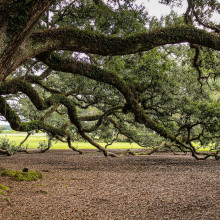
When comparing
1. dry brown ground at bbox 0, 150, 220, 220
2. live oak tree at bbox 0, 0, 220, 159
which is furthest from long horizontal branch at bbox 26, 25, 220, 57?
dry brown ground at bbox 0, 150, 220, 220

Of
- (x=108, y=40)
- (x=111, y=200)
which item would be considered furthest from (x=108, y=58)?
(x=111, y=200)

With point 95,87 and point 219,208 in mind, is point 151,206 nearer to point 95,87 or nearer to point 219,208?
point 219,208

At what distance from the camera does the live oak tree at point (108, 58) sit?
4479mm

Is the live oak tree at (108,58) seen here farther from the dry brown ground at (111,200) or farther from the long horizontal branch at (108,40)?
the dry brown ground at (111,200)

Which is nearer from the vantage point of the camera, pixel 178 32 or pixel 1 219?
pixel 1 219

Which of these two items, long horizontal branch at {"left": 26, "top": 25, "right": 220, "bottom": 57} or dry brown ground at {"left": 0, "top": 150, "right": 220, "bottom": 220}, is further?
long horizontal branch at {"left": 26, "top": 25, "right": 220, "bottom": 57}

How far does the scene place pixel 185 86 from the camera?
14836 mm

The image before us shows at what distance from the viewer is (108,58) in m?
11.4

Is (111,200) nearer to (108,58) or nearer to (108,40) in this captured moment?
(108,40)

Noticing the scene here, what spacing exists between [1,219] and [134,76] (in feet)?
28.3

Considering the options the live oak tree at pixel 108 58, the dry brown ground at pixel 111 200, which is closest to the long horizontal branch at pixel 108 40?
the live oak tree at pixel 108 58

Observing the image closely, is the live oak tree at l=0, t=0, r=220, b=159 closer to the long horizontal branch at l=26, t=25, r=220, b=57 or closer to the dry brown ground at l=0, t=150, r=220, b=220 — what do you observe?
the long horizontal branch at l=26, t=25, r=220, b=57

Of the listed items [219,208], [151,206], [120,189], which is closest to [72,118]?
[120,189]

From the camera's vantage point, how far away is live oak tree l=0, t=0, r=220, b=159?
4.48 metres
